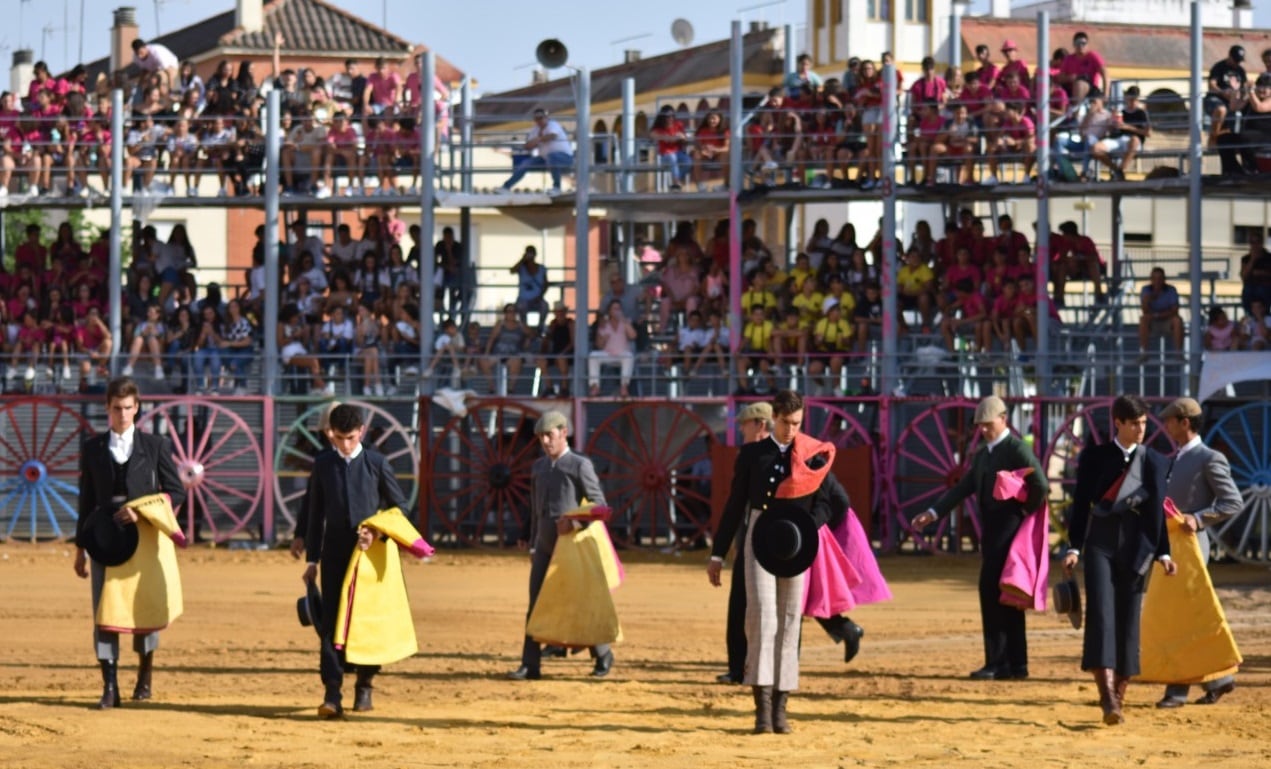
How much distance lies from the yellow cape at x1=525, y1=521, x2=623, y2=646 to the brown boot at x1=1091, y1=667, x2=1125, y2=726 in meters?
3.34

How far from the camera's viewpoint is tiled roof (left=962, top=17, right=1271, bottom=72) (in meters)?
61.4

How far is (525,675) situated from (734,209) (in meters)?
14.0

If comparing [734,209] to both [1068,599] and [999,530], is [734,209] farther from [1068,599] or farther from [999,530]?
[1068,599]

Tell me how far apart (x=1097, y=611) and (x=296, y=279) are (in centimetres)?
1853

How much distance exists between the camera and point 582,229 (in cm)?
2953

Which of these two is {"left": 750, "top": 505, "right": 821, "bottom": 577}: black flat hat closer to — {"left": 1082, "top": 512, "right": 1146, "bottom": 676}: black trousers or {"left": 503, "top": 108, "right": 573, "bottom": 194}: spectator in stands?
{"left": 1082, "top": 512, "right": 1146, "bottom": 676}: black trousers

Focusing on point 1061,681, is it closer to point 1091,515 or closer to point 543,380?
point 1091,515

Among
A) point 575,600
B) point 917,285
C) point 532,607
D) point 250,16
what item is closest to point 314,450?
point 917,285

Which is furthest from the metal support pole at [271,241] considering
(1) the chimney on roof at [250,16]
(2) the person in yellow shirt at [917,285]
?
(1) the chimney on roof at [250,16]

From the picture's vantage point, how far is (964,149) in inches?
1096

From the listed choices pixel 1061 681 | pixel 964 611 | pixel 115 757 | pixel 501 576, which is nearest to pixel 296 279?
pixel 501 576

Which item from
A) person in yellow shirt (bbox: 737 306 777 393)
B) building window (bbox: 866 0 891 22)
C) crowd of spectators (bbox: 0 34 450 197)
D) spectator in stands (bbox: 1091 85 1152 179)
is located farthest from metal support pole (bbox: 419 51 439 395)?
building window (bbox: 866 0 891 22)

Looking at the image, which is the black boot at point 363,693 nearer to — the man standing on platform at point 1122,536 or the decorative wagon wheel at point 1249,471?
the man standing on platform at point 1122,536

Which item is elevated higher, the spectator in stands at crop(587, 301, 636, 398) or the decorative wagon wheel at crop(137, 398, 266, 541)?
the spectator in stands at crop(587, 301, 636, 398)
